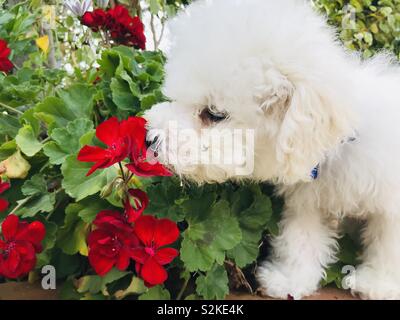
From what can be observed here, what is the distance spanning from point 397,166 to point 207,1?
72 centimetres

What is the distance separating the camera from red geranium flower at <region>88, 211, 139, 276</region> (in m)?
1.04

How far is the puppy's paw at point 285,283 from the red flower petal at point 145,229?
530 millimetres

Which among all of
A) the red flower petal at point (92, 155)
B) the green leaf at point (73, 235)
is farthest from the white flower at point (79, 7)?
the red flower petal at point (92, 155)

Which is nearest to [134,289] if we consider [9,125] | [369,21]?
[9,125]

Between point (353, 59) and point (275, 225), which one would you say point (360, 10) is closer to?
point (353, 59)

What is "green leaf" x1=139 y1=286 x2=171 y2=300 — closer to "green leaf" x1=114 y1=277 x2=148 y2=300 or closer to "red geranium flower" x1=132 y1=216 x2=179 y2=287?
"green leaf" x1=114 y1=277 x2=148 y2=300

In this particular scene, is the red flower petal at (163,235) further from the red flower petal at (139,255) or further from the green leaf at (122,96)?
the green leaf at (122,96)

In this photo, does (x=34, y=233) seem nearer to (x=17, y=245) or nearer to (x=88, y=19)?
(x=17, y=245)

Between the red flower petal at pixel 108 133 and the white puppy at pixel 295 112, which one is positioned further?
the white puppy at pixel 295 112

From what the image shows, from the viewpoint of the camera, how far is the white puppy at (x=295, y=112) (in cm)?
120

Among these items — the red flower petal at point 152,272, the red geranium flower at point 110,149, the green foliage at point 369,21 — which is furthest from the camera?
the green foliage at point 369,21

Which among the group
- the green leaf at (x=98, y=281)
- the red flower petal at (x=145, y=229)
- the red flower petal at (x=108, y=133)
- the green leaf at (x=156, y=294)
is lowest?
the green leaf at (x=156, y=294)

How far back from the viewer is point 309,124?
1187mm
